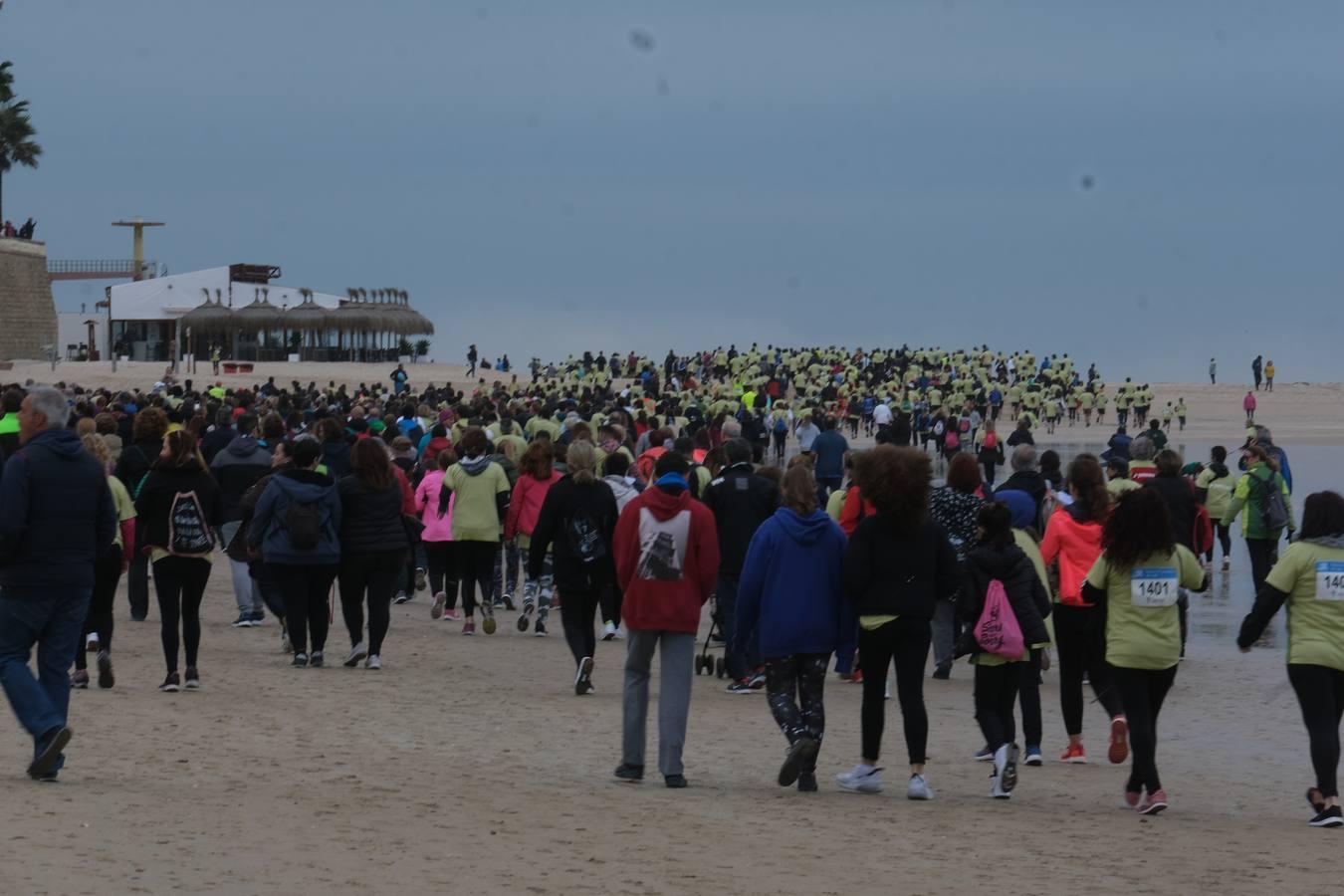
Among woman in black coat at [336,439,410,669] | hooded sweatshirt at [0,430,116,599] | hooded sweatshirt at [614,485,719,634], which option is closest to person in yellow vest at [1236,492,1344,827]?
hooded sweatshirt at [614,485,719,634]

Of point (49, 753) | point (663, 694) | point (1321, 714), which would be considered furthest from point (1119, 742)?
point (49, 753)

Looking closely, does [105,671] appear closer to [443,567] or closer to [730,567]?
[730,567]

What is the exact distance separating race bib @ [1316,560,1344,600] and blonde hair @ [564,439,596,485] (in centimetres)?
510

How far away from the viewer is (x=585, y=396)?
37.8 m

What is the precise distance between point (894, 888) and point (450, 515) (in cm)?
919

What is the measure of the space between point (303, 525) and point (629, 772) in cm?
395

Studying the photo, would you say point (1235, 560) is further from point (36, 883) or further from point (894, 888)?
point (36, 883)

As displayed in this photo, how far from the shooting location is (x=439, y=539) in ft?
56.1

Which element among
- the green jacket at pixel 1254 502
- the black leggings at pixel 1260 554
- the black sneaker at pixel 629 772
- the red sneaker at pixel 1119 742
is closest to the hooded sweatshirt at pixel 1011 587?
the red sneaker at pixel 1119 742

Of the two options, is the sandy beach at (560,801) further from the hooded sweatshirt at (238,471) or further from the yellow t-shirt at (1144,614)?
the hooded sweatshirt at (238,471)

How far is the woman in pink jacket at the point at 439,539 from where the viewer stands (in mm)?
17141

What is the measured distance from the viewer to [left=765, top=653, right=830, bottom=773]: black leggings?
9844 millimetres

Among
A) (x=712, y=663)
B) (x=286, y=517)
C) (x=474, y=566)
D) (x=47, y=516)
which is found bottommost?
(x=712, y=663)

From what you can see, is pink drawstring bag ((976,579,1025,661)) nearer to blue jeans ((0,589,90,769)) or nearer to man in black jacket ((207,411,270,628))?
blue jeans ((0,589,90,769))
